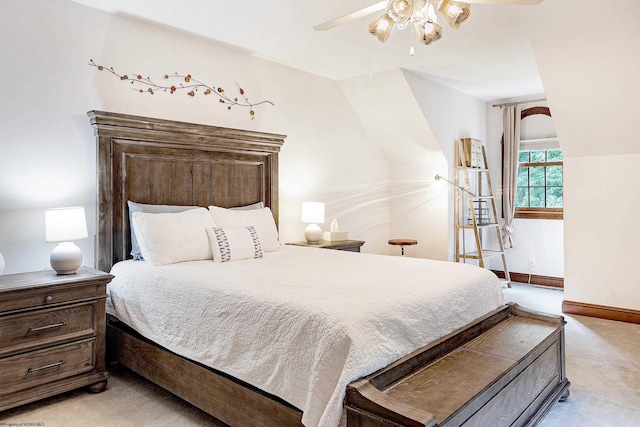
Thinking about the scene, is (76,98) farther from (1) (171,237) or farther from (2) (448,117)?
(2) (448,117)

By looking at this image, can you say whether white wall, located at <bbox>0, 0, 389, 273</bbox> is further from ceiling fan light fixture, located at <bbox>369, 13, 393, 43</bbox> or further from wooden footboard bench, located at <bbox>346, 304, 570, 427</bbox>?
wooden footboard bench, located at <bbox>346, 304, 570, 427</bbox>

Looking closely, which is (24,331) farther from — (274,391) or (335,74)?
(335,74)

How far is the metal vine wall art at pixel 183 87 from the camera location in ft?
10.7

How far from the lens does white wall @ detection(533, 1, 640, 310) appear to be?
3443mm

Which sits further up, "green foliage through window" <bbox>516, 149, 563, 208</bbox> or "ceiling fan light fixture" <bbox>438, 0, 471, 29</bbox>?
"ceiling fan light fixture" <bbox>438, 0, 471, 29</bbox>

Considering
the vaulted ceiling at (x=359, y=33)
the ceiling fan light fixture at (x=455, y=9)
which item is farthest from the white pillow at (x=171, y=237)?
the ceiling fan light fixture at (x=455, y=9)

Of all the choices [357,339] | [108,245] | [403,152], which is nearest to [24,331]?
[108,245]

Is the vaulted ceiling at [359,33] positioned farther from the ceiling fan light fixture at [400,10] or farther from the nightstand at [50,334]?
the nightstand at [50,334]

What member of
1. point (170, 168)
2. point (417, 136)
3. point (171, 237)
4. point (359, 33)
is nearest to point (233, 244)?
point (171, 237)

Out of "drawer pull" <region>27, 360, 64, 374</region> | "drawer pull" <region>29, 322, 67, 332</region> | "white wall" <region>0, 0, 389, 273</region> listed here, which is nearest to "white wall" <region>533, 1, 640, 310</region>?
"white wall" <region>0, 0, 389, 273</region>

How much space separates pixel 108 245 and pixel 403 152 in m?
3.65

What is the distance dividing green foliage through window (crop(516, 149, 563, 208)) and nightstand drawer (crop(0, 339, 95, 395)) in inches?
211

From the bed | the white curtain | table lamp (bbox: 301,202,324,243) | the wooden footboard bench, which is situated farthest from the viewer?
the white curtain

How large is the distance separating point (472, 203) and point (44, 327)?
446cm
